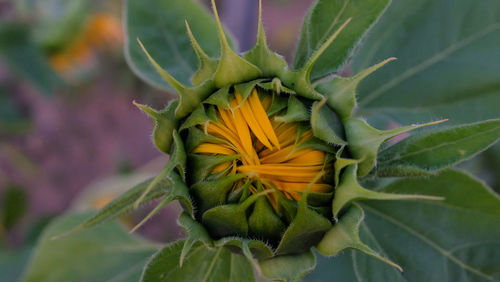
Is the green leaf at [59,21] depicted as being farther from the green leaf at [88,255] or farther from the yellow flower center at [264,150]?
the yellow flower center at [264,150]

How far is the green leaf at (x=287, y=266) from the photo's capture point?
4.35ft

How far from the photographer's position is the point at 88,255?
218 centimetres

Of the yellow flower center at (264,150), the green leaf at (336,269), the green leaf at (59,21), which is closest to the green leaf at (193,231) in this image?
the yellow flower center at (264,150)

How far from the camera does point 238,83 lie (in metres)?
1.41

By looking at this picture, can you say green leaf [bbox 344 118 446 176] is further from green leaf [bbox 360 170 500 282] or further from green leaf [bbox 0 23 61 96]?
green leaf [bbox 0 23 61 96]

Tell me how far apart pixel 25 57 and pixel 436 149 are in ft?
10.9

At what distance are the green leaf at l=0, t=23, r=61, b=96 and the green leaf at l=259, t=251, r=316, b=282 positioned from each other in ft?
9.81

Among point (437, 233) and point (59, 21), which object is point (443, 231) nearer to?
point (437, 233)

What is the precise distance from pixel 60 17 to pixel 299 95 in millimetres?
2541

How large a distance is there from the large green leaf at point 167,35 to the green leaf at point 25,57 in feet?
7.26

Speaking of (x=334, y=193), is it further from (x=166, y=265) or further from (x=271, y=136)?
(x=166, y=265)

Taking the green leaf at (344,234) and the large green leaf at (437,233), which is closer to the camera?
the green leaf at (344,234)

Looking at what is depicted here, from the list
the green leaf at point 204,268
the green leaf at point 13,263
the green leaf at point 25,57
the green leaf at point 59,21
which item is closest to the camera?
the green leaf at point 204,268

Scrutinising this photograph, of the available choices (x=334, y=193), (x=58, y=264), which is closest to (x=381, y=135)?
(x=334, y=193)
